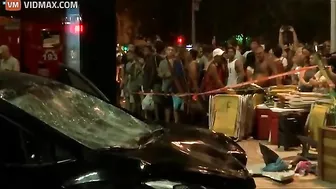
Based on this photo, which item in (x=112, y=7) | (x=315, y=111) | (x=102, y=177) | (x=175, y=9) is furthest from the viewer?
(x=175, y=9)

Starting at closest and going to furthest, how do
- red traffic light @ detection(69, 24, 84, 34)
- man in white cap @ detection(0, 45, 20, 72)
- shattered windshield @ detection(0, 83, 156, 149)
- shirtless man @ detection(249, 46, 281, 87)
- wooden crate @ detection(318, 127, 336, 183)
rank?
1. shattered windshield @ detection(0, 83, 156, 149)
2. wooden crate @ detection(318, 127, 336, 183)
3. red traffic light @ detection(69, 24, 84, 34)
4. man in white cap @ detection(0, 45, 20, 72)
5. shirtless man @ detection(249, 46, 281, 87)

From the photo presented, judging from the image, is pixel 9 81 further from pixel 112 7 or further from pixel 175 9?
pixel 175 9

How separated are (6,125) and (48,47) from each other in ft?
27.4

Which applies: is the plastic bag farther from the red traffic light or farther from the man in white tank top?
the red traffic light

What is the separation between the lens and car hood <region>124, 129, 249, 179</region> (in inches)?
171

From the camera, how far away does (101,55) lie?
11422mm

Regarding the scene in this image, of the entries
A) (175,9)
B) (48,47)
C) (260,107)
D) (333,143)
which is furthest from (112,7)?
(175,9)

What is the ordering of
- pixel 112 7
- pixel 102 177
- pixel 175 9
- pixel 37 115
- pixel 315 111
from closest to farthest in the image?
pixel 102 177, pixel 37 115, pixel 315 111, pixel 112 7, pixel 175 9

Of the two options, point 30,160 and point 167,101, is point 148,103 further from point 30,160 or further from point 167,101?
point 30,160

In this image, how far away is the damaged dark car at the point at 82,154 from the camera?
4164 millimetres

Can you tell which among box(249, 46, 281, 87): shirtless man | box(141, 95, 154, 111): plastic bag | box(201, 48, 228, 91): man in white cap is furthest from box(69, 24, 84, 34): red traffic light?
box(249, 46, 281, 87): shirtless man

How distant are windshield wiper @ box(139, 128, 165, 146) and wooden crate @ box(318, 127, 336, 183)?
3.30 m

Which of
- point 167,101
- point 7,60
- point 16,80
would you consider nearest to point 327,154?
point 16,80

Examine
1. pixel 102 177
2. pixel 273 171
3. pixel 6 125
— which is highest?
pixel 6 125
